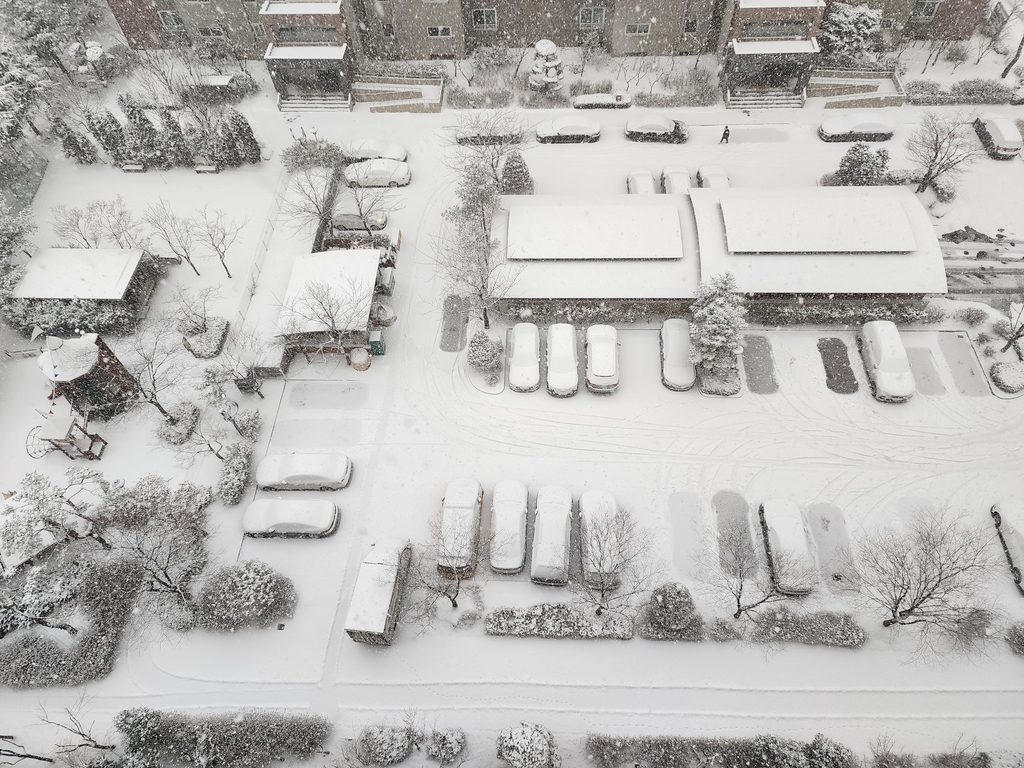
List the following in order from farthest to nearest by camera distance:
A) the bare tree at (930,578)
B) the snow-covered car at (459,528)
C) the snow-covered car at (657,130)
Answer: the snow-covered car at (657,130) < the snow-covered car at (459,528) < the bare tree at (930,578)

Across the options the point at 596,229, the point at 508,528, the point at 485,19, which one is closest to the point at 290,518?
the point at 508,528

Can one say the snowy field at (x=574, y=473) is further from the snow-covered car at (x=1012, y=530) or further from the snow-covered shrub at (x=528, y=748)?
the snow-covered shrub at (x=528, y=748)

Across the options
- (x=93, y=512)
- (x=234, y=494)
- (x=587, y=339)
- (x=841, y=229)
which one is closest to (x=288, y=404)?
(x=234, y=494)

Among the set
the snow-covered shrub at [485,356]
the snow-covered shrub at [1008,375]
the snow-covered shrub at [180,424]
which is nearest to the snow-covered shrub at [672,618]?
the snow-covered shrub at [485,356]

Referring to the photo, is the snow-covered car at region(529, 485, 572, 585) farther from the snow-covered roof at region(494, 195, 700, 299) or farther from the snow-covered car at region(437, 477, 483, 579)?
the snow-covered roof at region(494, 195, 700, 299)

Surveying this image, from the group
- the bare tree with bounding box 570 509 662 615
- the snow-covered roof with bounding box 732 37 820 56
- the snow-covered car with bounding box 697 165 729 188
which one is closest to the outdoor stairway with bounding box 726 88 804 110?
the snow-covered roof with bounding box 732 37 820 56
